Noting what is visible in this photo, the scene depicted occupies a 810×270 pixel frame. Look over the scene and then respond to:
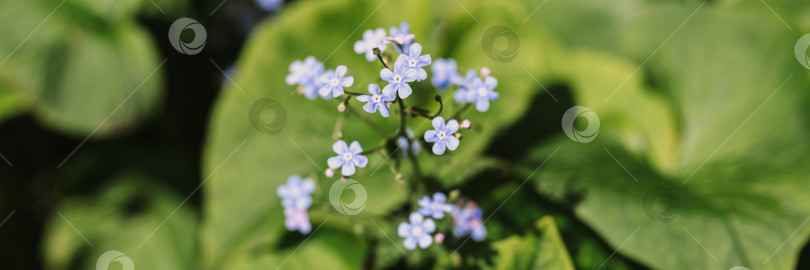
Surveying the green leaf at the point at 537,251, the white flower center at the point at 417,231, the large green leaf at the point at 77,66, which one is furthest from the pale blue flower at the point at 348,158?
the large green leaf at the point at 77,66

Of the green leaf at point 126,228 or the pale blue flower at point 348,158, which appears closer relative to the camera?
the pale blue flower at point 348,158

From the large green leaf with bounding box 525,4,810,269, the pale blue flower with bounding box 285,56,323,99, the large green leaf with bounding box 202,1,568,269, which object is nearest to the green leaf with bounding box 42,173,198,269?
the large green leaf with bounding box 202,1,568,269

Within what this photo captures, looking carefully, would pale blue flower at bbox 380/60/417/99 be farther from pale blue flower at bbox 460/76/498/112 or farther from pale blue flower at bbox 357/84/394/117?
pale blue flower at bbox 460/76/498/112

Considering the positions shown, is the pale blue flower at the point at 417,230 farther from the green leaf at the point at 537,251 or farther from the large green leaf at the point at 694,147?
the large green leaf at the point at 694,147

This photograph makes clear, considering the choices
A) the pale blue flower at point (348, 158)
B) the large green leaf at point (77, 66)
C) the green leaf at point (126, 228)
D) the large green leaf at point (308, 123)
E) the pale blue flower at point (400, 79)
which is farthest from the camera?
the green leaf at point (126, 228)

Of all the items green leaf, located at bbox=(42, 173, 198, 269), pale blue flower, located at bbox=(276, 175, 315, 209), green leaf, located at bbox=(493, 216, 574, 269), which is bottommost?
green leaf, located at bbox=(42, 173, 198, 269)

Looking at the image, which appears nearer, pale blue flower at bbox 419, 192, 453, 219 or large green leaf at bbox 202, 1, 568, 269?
pale blue flower at bbox 419, 192, 453, 219
